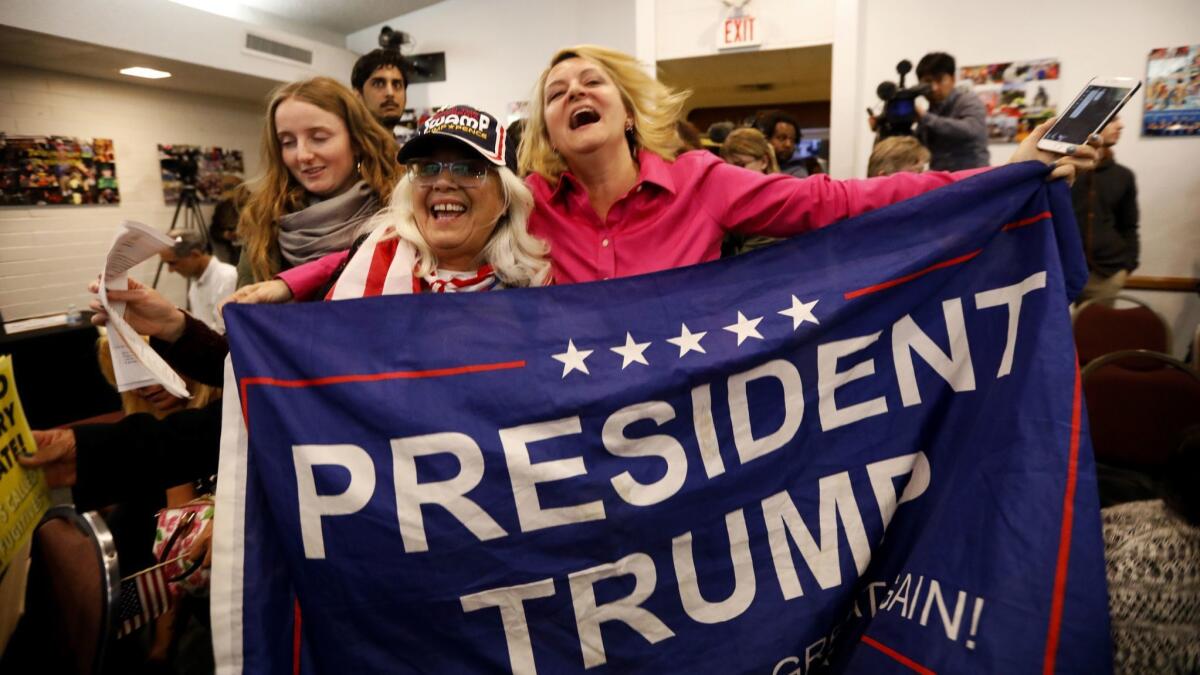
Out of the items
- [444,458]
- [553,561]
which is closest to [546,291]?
[444,458]

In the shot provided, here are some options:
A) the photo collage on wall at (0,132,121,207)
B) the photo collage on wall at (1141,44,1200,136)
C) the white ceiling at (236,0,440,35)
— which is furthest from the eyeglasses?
the white ceiling at (236,0,440,35)

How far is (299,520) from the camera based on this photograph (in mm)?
1230

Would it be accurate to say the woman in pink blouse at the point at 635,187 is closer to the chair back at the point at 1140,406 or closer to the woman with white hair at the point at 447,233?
the woman with white hair at the point at 447,233

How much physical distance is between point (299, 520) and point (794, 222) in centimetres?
118

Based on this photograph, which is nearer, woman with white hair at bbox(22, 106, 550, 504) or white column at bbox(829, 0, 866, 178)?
woman with white hair at bbox(22, 106, 550, 504)

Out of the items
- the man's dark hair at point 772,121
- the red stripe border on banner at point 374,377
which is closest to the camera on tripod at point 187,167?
the man's dark hair at point 772,121

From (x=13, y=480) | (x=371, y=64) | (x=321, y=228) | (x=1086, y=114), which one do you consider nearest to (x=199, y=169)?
(x=371, y=64)

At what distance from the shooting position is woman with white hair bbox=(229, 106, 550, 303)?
147 cm

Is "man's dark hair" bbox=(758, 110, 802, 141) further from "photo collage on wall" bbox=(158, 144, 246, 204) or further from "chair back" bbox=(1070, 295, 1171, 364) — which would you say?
"photo collage on wall" bbox=(158, 144, 246, 204)

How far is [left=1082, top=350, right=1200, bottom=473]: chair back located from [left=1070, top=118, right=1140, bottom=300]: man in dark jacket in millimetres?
2561

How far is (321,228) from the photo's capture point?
175 centimetres

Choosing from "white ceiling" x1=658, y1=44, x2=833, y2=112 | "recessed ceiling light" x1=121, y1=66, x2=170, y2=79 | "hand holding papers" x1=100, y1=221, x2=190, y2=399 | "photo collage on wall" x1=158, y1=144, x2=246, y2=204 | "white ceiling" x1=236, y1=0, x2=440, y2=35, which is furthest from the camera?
"photo collage on wall" x1=158, y1=144, x2=246, y2=204

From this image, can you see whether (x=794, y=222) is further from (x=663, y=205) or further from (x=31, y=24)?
(x=31, y=24)

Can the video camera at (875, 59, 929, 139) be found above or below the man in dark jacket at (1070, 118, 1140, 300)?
above
